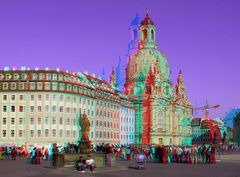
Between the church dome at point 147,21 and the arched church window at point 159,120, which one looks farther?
the church dome at point 147,21

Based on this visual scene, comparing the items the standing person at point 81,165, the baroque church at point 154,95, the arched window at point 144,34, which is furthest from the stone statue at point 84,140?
the arched window at point 144,34

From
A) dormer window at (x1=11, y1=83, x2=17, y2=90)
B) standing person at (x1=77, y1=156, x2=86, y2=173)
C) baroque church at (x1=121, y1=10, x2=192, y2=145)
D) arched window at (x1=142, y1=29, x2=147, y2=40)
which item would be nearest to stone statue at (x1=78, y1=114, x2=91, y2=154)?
standing person at (x1=77, y1=156, x2=86, y2=173)

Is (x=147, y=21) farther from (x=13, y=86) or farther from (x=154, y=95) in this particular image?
(x=13, y=86)

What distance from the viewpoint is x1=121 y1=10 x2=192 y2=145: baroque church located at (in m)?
156

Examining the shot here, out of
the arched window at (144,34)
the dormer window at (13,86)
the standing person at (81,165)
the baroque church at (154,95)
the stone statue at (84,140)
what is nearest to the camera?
the standing person at (81,165)

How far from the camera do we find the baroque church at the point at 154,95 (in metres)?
156

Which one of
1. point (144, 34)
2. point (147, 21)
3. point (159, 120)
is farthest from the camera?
point (147, 21)

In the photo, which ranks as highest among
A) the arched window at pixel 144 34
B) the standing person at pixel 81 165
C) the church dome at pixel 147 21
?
the church dome at pixel 147 21

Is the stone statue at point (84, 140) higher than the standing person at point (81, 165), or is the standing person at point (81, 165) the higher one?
the stone statue at point (84, 140)

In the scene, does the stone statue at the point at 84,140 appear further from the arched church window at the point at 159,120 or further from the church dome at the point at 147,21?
the church dome at the point at 147,21

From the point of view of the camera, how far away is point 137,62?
174 meters

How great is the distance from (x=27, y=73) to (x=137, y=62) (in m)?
79.9

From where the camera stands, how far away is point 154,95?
525 feet

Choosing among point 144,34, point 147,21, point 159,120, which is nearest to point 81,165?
point 159,120
